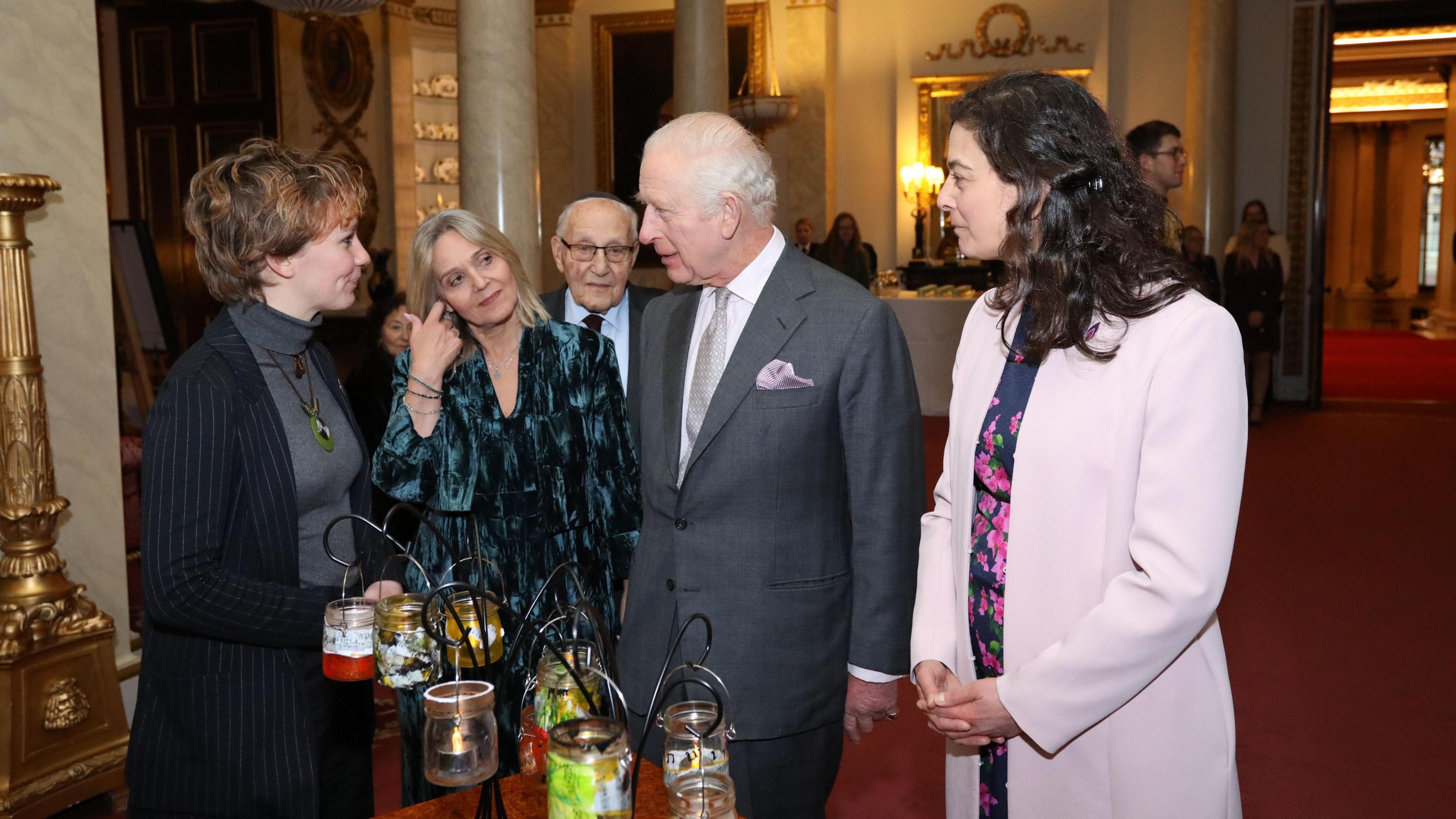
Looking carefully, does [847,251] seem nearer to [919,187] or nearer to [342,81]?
[919,187]

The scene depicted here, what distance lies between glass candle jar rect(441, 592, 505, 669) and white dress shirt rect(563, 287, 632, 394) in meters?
1.90

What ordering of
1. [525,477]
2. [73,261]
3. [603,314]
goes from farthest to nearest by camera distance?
[73,261]
[603,314]
[525,477]

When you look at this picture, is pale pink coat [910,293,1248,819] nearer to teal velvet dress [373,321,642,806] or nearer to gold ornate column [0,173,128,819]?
teal velvet dress [373,321,642,806]

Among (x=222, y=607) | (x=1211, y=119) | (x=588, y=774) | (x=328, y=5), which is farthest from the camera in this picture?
(x=1211, y=119)

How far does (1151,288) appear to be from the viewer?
65.5 inches

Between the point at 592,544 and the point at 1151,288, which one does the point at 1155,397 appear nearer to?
the point at 1151,288

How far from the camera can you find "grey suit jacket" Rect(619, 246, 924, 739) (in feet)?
6.97

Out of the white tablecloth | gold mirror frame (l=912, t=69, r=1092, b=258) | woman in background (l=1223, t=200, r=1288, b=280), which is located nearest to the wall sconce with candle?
gold mirror frame (l=912, t=69, r=1092, b=258)

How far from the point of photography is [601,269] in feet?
11.1

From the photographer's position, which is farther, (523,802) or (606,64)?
(606,64)

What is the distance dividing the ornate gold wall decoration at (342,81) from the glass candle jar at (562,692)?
1136cm

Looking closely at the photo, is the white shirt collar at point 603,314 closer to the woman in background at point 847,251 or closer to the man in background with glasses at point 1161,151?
the man in background with glasses at point 1161,151

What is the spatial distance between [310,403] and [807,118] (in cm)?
1222

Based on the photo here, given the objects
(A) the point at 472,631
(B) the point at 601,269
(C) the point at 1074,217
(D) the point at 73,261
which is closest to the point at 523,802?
(A) the point at 472,631
